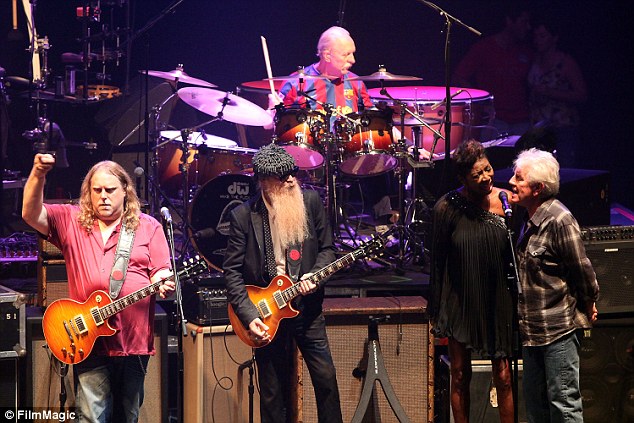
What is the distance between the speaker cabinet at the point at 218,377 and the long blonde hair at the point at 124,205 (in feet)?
4.95

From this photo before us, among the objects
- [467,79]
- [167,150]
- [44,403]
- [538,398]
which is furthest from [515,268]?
[467,79]

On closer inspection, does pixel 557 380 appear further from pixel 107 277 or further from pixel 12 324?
pixel 12 324

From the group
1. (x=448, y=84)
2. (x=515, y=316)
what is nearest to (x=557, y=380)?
(x=515, y=316)

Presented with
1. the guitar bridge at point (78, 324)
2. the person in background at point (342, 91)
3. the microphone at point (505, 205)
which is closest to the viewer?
the microphone at point (505, 205)

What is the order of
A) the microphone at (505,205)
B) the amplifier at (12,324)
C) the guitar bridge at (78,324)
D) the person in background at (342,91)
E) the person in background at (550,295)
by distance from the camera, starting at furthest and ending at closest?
the person in background at (342,91), the amplifier at (12,324), the guitar bridge at (78,324), the person in background at (550,295), the microphone at (505,205)

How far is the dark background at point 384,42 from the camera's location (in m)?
11.7

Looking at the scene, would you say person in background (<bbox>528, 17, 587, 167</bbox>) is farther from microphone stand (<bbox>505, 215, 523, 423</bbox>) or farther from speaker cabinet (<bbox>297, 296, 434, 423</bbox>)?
microphone stand (<bbox>505, 215, 523, 423</bbox>)

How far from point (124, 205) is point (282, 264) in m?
1.17

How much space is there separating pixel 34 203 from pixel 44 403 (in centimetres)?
192

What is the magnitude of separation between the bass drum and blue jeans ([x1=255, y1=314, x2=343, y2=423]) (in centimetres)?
201

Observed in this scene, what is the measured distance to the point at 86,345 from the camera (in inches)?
220

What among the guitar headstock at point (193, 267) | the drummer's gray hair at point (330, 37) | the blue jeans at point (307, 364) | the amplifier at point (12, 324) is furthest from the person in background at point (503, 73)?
the amplifier at point (12, 324)

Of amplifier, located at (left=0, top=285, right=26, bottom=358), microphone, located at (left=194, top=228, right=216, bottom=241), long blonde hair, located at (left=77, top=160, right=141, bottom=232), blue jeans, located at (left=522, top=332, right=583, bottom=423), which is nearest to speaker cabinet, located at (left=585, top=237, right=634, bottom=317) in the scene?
blue jeans, located at (left=522, top=332, right=583, bottom=423)

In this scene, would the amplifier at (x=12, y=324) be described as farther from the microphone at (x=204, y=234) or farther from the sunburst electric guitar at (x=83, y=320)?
the microphone at (x=204, y=234)
